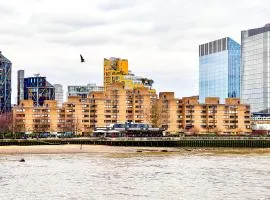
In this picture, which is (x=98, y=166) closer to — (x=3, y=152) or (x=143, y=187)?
(x=143, y=187)

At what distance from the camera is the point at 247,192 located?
58844mm

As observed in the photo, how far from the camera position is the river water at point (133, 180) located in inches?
2244

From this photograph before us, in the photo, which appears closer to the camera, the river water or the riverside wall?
the river water

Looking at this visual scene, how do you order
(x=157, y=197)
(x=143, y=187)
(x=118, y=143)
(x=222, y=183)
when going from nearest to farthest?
(x=157, y=197)
(x=143, y=187)
(x=222, y=183)
(x=118, y=143)

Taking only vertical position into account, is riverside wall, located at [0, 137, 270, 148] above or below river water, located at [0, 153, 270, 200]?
above

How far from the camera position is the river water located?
57.0 meters

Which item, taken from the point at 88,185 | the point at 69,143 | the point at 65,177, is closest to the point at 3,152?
the point at 69,143

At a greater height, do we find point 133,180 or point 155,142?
point 155,142

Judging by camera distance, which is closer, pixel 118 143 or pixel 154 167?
pixel 154 167

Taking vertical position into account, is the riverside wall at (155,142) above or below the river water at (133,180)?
above

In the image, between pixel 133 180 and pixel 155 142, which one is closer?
pixel 133 180

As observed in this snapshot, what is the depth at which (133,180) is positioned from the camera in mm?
68875

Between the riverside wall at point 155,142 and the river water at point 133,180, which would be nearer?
the river water at point 133,180

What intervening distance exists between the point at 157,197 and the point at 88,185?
36.3ft
